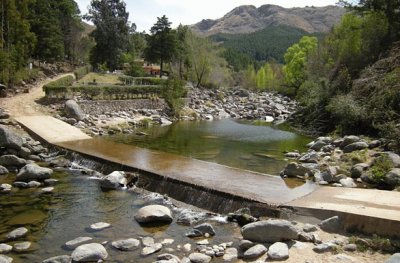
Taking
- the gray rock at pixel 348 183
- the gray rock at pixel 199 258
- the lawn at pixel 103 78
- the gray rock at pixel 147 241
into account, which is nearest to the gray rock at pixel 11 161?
the gray rock at pixel 147 241

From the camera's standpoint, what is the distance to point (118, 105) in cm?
3578

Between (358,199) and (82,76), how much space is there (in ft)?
146

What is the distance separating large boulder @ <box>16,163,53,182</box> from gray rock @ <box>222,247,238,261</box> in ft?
30.5

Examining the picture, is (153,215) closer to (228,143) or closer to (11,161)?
(11,161)

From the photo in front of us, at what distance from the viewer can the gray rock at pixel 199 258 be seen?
8945 millimetres

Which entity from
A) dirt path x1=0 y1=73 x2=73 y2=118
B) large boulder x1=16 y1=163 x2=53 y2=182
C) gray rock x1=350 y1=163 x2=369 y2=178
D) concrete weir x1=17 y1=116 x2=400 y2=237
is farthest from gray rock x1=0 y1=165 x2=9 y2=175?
gray rock x1=350 y1=163 x2=369 y2=178

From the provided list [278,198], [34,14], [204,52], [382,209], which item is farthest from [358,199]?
[204,52]

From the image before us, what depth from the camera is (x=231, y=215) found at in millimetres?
11805

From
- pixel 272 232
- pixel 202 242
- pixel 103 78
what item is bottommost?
pixel 202 242

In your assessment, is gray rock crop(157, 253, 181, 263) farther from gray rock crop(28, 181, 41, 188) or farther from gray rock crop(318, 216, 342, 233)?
gray rock crop(28, 181, 41, 188)

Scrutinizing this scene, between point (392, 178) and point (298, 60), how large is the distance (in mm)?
43961

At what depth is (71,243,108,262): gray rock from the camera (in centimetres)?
891

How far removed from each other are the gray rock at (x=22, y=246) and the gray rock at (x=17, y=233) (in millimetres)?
478

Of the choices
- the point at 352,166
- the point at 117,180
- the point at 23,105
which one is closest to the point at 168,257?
the point at 117,180
